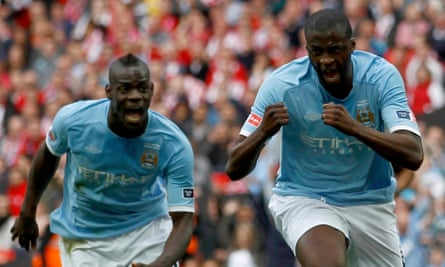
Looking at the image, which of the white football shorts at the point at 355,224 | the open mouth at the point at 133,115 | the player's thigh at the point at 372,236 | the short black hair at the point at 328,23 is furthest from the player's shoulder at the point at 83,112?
the player's thigh at the point at 372,236

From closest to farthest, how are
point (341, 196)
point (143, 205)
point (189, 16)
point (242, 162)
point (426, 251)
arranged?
1. point (242, 162)
2. point (341, 196)
3. point (143, 205)
4. point (426, 251)
5. point (189, 16)

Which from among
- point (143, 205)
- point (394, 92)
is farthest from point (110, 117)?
point (394, 92)

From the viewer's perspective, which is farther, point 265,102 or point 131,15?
point 131,15

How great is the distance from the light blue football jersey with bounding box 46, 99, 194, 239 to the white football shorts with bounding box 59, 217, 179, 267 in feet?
0.21

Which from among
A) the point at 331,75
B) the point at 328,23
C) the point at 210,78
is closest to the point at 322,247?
the point at 331,75

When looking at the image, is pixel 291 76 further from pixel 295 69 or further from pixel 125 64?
pixel 125 64

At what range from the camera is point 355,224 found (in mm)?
8508

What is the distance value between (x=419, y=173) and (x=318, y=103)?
5507mm

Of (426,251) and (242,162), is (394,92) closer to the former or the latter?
(242,162)

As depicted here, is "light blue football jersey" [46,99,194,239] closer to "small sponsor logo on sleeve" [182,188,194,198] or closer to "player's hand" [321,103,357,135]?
"small sponsor logo on sleeve" [182,188,194,198]

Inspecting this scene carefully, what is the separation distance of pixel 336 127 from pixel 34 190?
265 cm

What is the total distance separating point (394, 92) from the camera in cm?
820

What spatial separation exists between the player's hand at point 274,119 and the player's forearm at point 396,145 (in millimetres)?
447

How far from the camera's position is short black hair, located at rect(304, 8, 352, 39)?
26.1 ft
